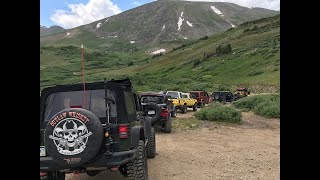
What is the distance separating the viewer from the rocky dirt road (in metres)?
8.46

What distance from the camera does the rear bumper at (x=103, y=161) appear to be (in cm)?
563

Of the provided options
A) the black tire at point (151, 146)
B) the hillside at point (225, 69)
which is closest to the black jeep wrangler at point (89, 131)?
the black tire at point (151, 146)

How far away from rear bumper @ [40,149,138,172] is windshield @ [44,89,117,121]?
74 cm

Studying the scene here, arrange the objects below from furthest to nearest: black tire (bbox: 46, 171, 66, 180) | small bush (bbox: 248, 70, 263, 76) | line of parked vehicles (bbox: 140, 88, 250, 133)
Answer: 1. small bush (bbox: 248, 70, 263, 76)
2. line of parked vehicles (bbox: 140, 88, 250, 133)
3. black tire (bbox: 46, 171, 66, 180)

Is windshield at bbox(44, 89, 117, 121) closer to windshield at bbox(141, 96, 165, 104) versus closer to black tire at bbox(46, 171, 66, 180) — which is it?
black tire at bbox(46, 171, 66, 180)

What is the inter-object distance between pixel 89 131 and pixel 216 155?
6203 millimetres

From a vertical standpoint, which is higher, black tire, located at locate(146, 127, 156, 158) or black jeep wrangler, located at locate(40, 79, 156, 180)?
black jeep wrangler, located at locate(40, 79, 156, 180)

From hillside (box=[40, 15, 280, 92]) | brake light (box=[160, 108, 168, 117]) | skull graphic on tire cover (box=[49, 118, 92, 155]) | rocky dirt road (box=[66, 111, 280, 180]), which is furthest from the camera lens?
hillside (box=[40, 15, 280, 92])

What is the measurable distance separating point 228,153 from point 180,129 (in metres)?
6.05

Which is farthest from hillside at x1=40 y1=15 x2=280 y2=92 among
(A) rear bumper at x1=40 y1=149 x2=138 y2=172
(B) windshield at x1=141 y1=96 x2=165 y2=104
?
(A) rear bumper at x1=40 y1=149 x2=138 y2=172

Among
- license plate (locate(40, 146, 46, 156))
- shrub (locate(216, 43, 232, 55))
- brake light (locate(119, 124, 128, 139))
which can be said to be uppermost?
shrub (locate(216, 43, 232, 55))

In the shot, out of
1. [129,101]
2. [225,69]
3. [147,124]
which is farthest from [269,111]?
[225,69]

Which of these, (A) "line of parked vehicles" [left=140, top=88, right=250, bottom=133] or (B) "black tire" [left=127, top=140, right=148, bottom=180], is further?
(A) "line of parked vehicles" [left=140, top=88, right=250, bottom=133]
